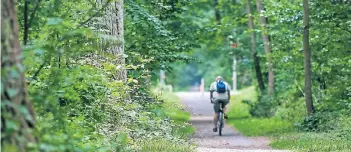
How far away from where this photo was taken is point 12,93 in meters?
6.37

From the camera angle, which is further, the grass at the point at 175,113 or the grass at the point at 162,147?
the grass at the point at 175,113

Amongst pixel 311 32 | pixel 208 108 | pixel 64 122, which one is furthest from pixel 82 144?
pixel 208 108

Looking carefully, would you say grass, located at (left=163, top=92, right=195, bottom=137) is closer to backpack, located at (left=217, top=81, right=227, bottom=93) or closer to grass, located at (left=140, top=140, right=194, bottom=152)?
grass, located at (left=140, top=140, right=194, bottom=152)

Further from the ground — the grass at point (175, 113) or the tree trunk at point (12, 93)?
the tree trunk at point (12, 93)

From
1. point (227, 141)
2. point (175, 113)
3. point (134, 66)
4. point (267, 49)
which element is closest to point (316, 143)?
point (175, 113)

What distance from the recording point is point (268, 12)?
78.5 feet

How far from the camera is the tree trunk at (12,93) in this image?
647cm

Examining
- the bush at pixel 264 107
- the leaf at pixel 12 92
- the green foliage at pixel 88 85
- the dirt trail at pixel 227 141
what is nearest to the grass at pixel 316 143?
the dirt trail at pixel 227 141

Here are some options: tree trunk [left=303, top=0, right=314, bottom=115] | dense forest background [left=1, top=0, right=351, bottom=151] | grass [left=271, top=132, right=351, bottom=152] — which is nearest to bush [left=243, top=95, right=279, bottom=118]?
dense forest background [left=1, top=0, right=351, bottom=151]

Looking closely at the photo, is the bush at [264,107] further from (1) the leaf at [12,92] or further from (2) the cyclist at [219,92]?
(1) the leaf at [12,92]

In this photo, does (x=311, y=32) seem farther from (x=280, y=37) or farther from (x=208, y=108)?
(x=208, y=108)

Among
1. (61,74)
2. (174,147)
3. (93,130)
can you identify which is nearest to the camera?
(61,74)

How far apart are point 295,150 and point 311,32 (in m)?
9.37

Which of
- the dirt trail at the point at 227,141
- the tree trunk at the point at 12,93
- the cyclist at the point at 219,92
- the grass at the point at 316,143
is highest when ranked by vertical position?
the tree trunk at the point at 12,93
